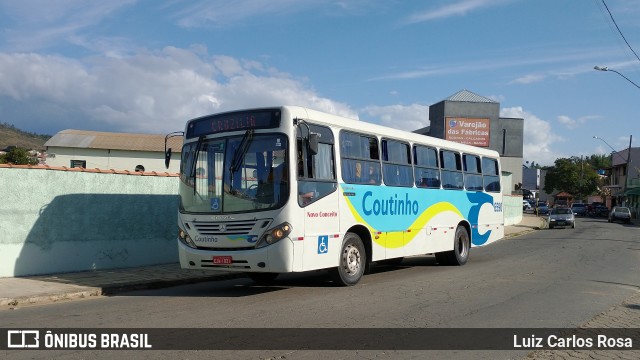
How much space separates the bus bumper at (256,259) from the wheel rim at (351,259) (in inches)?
71.0

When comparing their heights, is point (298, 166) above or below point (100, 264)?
above

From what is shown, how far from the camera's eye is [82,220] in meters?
13.5

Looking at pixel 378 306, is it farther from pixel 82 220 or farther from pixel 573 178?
pixel 573 178

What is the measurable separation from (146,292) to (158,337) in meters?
4.47

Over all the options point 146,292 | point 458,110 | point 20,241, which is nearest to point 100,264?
point 20,241

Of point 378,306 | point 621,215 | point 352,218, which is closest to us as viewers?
point 378,306

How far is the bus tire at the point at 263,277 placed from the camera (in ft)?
41.9

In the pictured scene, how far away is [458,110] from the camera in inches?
2338

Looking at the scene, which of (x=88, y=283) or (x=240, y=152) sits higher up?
(x=240, y=152)

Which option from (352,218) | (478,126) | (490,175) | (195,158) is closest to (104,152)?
(478,126)

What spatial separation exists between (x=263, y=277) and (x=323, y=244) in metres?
2.69

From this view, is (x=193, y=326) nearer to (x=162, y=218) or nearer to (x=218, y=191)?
(x=218, y=191)

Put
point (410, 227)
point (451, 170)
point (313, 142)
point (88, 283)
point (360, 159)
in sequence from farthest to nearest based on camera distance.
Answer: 1. point (451, 170)
2. point (410, 227)
3. point (360, 159)
4. point (88, 283)
5. point (313, 142)

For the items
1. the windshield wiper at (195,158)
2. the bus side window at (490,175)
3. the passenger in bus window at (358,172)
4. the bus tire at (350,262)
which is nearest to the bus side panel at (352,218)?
the passenger in bus window at (358,172)
